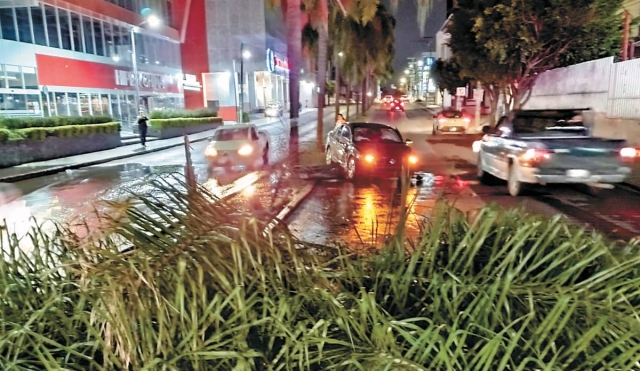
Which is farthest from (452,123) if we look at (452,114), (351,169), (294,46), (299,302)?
(299,302)

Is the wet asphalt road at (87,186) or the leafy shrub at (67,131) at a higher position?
the leafy shrub at (67,131)

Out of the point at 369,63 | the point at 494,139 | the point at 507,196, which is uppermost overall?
the point at 369,63

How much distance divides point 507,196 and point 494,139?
1731 millimetres

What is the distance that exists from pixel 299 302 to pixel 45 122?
73.8 feet

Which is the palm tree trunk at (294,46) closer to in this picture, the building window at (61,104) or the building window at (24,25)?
the building window at (61,104)

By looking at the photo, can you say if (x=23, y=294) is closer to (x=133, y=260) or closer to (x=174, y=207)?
(x=133, y=260)

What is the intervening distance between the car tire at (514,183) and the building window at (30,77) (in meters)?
26.1

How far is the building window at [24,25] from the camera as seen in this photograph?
27938 millimetres

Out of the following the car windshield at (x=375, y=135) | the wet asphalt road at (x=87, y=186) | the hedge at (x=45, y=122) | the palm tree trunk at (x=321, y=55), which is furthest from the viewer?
the palm tree trunk at (x=321, y=55)

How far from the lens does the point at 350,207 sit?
1072cm

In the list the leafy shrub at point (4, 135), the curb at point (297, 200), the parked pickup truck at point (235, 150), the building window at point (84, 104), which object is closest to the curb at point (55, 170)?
the leafy shrub at point (4, 135)

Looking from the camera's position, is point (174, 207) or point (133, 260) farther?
point (174, 207)

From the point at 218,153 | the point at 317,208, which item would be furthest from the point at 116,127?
Answer: the point at 317,208

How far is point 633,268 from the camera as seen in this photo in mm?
3020
